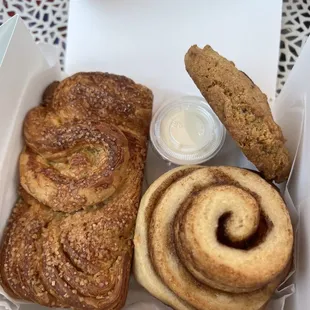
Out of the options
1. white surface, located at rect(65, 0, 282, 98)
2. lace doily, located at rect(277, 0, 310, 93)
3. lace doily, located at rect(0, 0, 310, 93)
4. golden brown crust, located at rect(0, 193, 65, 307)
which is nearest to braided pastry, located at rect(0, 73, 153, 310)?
golden brown crust, located at rect(0, 193, 65, 307)

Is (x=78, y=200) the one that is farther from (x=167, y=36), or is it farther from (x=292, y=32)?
(x=292, y=32)

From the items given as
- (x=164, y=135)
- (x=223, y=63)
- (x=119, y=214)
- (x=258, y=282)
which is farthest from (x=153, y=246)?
(x=223, y=63)

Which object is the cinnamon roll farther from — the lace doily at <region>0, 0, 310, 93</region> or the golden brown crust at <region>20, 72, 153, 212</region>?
the lace doily at <region>0, 0, 310, 93</region>

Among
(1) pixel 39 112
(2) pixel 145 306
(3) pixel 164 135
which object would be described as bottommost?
(2) pixel 145 306

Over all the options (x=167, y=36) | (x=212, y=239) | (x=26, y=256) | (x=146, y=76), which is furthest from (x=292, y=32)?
(x=26, y=256)

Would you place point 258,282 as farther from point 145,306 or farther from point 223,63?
point 223,63

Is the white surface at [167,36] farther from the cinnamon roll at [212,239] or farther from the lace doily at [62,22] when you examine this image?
the cinnamon roll at [212,239]

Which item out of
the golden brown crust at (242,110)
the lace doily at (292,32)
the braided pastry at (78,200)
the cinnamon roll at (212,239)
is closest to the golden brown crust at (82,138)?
the braided pastry at (78,200)
